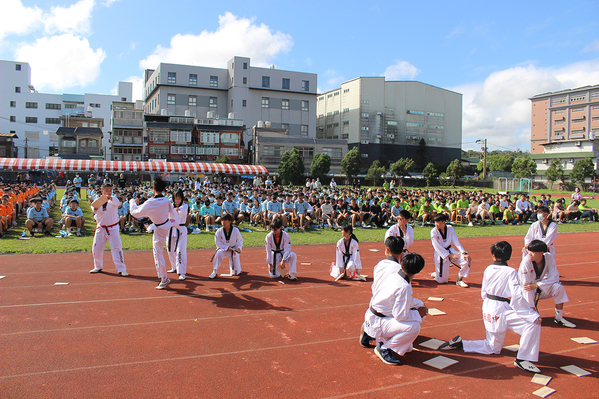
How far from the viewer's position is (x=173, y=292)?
7312mm

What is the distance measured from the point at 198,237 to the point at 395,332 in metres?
10.6

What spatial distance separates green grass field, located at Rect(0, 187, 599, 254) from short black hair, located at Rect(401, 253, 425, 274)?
28.0 ft

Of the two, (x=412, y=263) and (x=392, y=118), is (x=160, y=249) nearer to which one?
(x=412, y=263)

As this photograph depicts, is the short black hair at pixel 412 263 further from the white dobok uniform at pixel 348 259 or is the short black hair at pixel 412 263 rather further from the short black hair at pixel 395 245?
the white dobok uniform at pixel 348 259

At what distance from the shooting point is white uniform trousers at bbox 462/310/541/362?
176 inches

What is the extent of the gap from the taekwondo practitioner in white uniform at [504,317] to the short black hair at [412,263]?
119cm

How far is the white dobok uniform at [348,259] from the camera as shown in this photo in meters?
8.30

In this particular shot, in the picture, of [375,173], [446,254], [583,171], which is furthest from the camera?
[375,173]

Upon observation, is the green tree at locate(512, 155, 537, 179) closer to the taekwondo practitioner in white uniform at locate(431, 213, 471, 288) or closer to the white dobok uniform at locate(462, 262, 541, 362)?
the taekwondo practitioner in white uniform at locate(431, 213, 471, 288)

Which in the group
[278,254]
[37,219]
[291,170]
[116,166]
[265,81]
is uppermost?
[265,81]

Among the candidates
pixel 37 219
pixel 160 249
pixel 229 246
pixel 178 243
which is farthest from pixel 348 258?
pixel 37 219

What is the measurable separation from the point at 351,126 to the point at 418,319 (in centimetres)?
7378

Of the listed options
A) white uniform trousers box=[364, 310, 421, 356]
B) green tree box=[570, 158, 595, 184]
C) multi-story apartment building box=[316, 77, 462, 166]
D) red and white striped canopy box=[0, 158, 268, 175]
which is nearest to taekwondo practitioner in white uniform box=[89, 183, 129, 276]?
white uniform trousers box=[364, 310, 421, 356]

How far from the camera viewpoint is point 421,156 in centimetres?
7856
